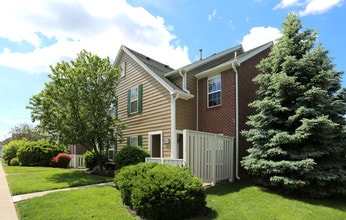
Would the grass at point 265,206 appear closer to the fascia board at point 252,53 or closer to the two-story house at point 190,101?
the two-story house at point 190,101

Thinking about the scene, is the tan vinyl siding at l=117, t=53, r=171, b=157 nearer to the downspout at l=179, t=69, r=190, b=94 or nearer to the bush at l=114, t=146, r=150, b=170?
the downspout at l=179, t=69, r=190, b=94

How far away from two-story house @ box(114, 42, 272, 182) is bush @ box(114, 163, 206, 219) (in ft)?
15.6

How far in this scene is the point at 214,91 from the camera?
12.2 metres

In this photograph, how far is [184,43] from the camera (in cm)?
1270

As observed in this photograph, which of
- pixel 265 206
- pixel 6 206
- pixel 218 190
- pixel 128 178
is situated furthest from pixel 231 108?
pixel 6 206

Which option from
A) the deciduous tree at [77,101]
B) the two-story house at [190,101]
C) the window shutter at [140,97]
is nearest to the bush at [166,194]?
the two-story house at [190,101]

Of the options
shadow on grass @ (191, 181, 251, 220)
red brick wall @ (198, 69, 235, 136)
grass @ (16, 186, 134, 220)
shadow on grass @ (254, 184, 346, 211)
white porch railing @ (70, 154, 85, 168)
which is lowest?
white porch railing @ (70, 154, 85, 168)

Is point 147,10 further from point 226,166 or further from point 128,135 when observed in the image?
point 226,166

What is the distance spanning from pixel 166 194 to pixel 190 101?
7313 mm

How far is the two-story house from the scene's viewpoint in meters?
11.2

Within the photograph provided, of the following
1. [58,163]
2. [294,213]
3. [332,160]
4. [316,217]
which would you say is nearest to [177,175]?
[294,213]

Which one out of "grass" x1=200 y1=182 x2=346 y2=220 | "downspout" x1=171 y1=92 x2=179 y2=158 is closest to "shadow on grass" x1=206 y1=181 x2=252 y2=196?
"grass" x1=200 y1=182 x2=346 y2=220

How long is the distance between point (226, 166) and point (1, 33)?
11.1 meters

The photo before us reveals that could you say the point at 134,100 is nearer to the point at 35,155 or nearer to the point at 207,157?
the point at 207,157
